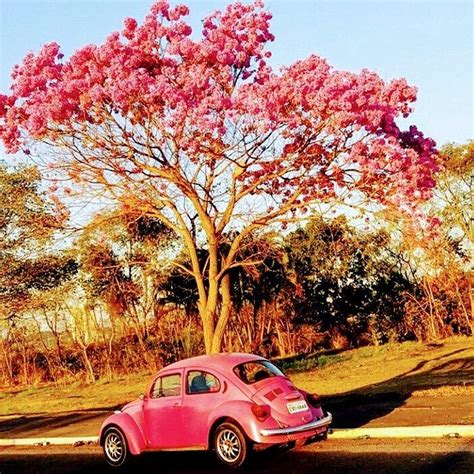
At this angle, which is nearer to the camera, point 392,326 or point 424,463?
point 424,463

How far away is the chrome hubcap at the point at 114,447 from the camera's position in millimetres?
10719

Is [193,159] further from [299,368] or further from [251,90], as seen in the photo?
[299,368]

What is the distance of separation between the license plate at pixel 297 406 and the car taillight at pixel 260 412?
46 centimetres

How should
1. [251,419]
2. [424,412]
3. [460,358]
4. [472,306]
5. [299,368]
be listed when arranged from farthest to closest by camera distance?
1. [472,306]
2. [299,368]
3. [460,358]
4. [424,412]
5. [251,419]

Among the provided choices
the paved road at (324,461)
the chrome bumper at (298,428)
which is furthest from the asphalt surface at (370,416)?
the chrome bumper at (298,428)

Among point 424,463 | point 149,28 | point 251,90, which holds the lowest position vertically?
point 424,463

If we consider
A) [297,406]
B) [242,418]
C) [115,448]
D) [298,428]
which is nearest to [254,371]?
Result: [297,406]

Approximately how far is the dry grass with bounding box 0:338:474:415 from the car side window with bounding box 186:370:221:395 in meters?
5.79

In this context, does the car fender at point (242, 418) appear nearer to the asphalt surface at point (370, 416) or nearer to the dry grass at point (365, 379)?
the asphalt surface at point (370, 416)

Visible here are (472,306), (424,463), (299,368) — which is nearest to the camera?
(424,463)

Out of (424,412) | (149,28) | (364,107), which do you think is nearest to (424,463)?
(424,412)

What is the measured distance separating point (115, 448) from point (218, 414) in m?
2.35

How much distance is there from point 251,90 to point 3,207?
18.3 metres

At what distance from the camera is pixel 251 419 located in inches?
359
